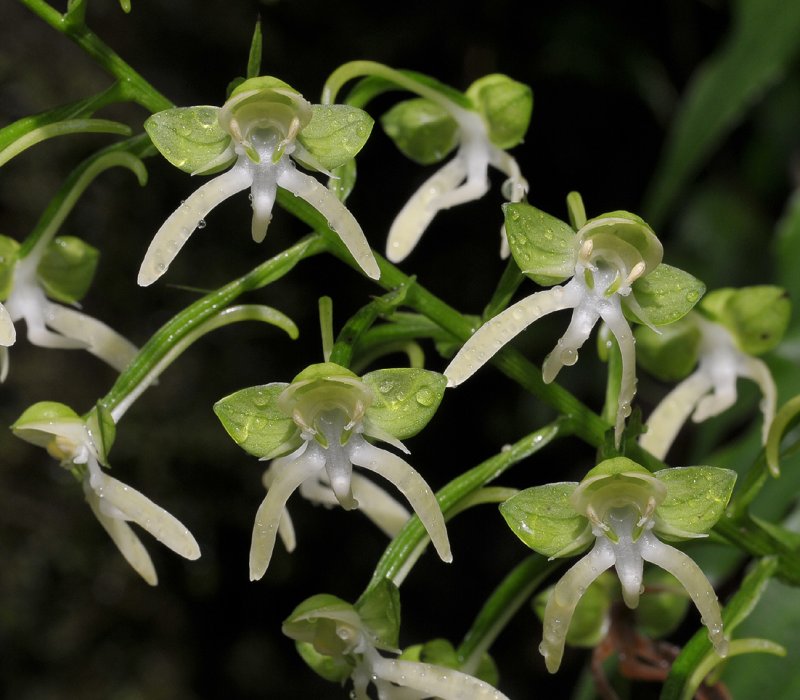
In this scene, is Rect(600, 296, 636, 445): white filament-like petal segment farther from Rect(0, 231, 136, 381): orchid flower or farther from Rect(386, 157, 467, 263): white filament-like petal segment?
Rect(0, 231, 136, 381): orchid flower

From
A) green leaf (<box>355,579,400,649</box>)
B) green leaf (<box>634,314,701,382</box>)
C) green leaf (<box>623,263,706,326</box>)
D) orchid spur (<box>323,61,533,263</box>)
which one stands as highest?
orchid spur (<box>323,61,533,263</box>)

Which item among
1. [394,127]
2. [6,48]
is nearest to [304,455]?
[394,127]

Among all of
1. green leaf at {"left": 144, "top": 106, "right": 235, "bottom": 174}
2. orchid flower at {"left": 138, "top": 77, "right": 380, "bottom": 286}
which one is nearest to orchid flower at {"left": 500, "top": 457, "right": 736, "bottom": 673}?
orchid flower at {"left": 138, "top": 77, "right": 380, "bottom": 286}

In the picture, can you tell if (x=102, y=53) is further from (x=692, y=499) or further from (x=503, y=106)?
(x=692, y=499)

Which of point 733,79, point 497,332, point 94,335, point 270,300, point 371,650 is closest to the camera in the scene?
point 497,332

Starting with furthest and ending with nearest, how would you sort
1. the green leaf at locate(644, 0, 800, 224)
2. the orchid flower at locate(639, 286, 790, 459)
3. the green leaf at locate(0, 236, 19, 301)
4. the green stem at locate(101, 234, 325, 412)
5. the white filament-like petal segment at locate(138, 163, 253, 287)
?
1. the green leaf at locate(644, 0, 800, 224)
2. the orchid flower at locate(639, 286, 790, 459)
3. the green leaf at locate(0, 236, 19, 301)
4. the green stem at locate(101, 234, 325, 412)
5. the white filament-like petal segment at locate(138, 163, 253, 287)

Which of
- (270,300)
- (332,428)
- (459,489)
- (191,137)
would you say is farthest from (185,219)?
(270,300)

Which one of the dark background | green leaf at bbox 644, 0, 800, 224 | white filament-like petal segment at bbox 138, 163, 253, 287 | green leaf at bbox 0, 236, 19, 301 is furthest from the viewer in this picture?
the dark background
